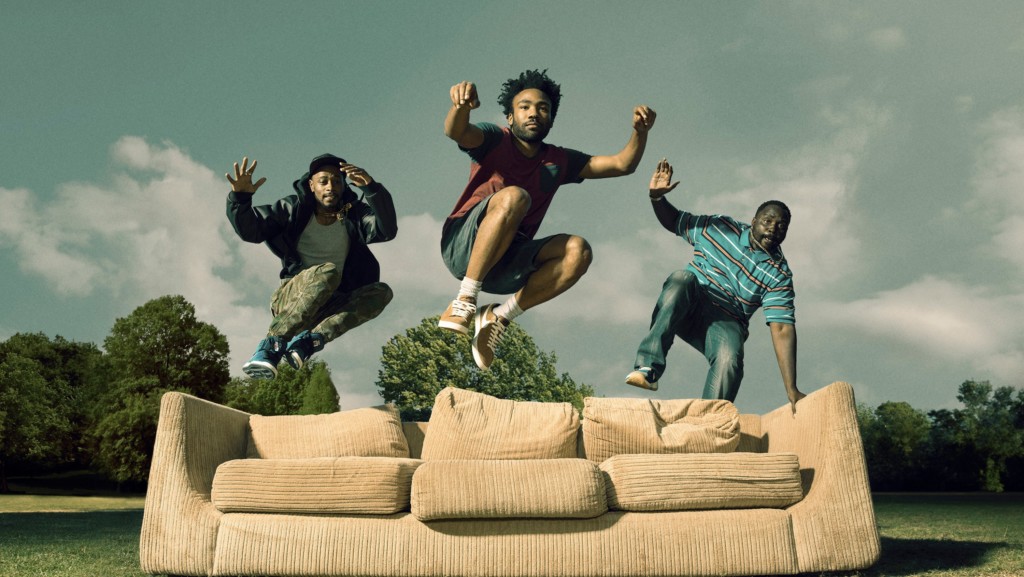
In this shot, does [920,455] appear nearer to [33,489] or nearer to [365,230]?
[365,230]

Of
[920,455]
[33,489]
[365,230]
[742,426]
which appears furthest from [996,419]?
[33,489]

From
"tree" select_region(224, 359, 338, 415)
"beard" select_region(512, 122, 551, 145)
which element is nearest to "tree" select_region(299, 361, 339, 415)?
"tree" select_region(224, 359, 338, 415)

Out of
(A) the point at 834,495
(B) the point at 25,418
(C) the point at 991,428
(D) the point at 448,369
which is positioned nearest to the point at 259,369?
(A) the point at 834,495

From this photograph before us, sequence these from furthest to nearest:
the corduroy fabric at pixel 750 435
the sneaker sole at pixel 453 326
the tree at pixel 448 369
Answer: the tree at pixel 448 369
the sneaker sole at pixel 453 326
the corduroy fabric at pixel 750 435

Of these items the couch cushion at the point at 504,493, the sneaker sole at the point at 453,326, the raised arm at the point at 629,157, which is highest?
the raised arm at the point at 629,157

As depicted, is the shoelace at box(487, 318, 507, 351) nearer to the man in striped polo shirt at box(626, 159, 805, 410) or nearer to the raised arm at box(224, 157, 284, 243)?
the man in striped polo shirt at box(626, 159, 805, 410)

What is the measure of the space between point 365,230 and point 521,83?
4.40ft

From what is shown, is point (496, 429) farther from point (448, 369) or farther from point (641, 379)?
point (448, 369)

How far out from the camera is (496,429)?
157 inches

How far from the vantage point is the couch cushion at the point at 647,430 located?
12.8ft

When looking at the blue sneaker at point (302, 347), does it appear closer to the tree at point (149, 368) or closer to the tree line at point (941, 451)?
the tree line at point (941, 451)

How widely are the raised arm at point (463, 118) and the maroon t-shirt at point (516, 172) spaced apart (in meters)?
0.07

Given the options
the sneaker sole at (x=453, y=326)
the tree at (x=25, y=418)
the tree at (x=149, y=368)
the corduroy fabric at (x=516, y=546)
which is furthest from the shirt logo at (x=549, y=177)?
the tree at (x=25, y=418)

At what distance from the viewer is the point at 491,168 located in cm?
516
